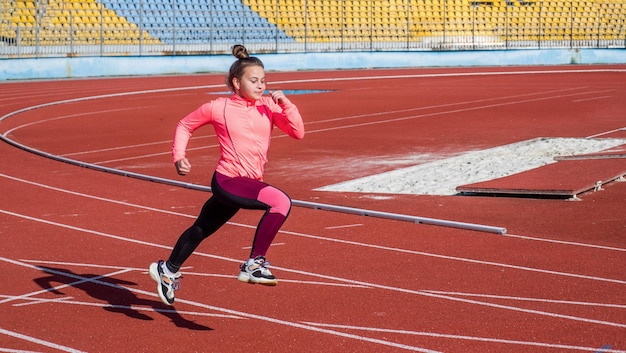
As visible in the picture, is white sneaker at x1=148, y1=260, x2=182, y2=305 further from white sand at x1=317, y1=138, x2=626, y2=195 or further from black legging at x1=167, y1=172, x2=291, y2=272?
white sand at x1=317, y1=138, x2=626, y2=195

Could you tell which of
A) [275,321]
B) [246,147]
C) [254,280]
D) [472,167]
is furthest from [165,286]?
[472,167]

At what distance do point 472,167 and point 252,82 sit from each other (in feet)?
24.6

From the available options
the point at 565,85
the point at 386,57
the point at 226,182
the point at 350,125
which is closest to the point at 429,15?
the point at 386,57

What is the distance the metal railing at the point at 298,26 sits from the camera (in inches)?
1236

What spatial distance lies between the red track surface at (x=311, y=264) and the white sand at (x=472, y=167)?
1.46ft

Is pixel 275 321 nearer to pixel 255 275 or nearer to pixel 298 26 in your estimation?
pixel 255 275

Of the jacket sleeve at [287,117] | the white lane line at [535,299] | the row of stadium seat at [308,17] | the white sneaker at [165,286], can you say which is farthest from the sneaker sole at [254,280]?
the row of stadium seat at [308,17]

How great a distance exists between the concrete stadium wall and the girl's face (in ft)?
85.6

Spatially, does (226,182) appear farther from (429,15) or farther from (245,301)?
(429,15)

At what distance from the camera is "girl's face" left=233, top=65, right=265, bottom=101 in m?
5.43

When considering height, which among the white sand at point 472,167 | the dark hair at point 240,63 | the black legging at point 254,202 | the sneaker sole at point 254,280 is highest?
the dark hair at point 240,63

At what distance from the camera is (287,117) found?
5.53 metres

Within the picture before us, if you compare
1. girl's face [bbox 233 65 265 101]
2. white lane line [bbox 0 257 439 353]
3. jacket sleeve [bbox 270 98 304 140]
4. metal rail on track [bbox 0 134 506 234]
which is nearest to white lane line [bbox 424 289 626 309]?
white lane line [bbox 0 257 439 353]

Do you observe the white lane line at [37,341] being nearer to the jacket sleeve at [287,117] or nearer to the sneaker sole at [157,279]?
the sneaker sole at [157,279]
